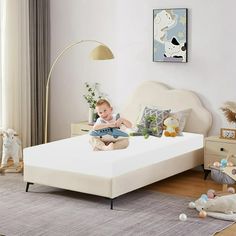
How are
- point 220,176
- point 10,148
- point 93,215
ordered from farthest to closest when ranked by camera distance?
1. point 10,148
2. point 220,176
3. point 93,215

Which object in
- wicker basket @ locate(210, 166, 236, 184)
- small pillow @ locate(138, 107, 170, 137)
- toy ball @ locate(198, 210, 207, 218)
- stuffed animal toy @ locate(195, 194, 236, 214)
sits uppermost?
small pillow @ locate(138, 107, 170, 137)

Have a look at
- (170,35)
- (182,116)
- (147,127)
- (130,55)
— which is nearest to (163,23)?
(170,35)

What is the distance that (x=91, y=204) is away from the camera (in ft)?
16.5

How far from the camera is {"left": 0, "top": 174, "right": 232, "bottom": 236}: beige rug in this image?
434 cm

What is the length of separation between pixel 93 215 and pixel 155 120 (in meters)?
1.67

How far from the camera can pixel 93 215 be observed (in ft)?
15.4

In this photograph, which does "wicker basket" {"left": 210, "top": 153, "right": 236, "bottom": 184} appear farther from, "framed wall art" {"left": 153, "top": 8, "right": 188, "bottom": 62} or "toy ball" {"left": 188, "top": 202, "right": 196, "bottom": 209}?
"framed wall art" {"left": 153, "top": 8, "right": 188, "bottom": 62}

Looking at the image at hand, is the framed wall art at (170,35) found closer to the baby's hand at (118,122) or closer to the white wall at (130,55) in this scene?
the white wall at (130,55)

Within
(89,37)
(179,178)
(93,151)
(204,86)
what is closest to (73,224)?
(93,151)

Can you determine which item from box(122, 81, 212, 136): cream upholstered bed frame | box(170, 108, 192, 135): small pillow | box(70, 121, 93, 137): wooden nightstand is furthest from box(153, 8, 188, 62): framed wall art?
box(70, 121, 93, 137): wooden nightstand

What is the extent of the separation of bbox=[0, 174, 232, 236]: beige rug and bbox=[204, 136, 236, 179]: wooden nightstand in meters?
0.81

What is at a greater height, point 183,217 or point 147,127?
point 147,127

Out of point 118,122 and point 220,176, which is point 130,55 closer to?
point 118,122

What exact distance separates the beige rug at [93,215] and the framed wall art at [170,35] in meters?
1.66
